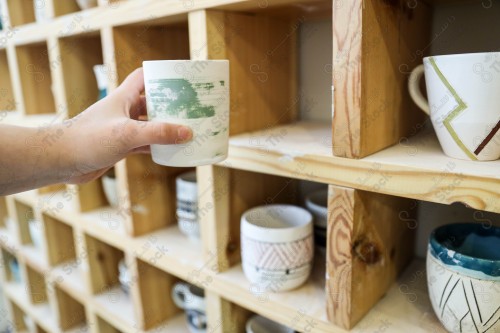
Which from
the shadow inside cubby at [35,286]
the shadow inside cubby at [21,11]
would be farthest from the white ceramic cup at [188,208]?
the shadow inside cubby at [35,286]

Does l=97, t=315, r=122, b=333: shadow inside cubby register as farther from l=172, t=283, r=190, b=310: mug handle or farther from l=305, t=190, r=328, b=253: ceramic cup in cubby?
l=305, t=190, r=328, b=253: ceramic cup in cubby

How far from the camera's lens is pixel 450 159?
0.51 meters

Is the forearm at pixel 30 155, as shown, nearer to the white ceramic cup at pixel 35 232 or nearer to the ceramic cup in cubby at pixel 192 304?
the ceramic cup in cubby at pixel 192 304

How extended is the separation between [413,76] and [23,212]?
1293 millimetres

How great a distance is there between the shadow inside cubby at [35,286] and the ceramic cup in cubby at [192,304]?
2.35 ft

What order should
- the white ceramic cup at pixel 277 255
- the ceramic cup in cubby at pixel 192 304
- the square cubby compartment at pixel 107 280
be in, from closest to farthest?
the white ceramic cup at pixel 277 255, the ceramic cup in cubby at pixel 192 304, the square cubby compartment at pixel 107 280

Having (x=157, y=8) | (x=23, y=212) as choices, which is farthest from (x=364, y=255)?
(x=23, y=212)

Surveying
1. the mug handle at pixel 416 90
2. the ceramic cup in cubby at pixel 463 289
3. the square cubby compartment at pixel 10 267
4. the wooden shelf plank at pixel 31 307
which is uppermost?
the mug handle at pixel 416 90

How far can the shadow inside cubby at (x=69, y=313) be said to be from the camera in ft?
4.09

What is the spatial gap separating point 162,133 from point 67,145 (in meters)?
0.16

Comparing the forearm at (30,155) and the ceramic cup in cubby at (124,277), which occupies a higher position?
the forearm at (30,155)

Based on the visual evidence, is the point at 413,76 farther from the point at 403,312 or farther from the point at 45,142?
the point at 45,142

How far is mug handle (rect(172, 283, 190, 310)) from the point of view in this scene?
3.04 ft

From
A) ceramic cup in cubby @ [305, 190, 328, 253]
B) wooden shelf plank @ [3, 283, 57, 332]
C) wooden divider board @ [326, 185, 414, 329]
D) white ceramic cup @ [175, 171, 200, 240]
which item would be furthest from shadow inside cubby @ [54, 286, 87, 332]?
wooden divider board @ [326, 185, 414, 329]
